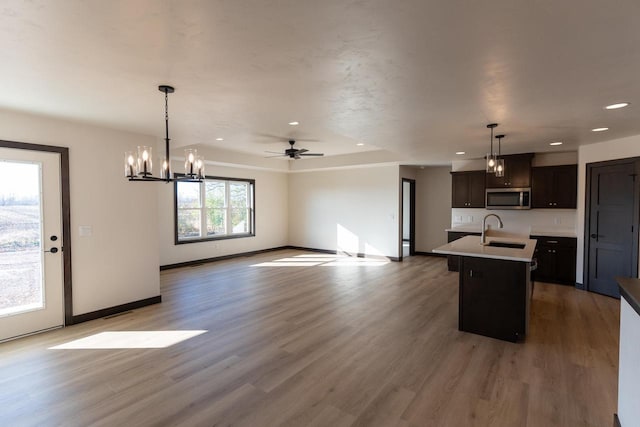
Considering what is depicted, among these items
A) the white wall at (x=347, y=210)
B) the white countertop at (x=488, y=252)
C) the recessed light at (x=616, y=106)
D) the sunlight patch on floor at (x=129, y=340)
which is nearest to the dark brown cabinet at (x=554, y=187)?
the white countertop at (x=488, y=252)

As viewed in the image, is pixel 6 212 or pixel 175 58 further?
pixel 6 212

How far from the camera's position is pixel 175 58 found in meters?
2.22

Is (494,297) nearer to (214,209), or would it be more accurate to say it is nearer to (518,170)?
(518,170)

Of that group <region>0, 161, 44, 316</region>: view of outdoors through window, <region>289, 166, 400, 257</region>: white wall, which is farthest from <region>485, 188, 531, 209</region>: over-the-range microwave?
<region>0, 161, 44, 316</region>: view of outdoors through window

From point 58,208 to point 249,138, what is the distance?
10.1 feet

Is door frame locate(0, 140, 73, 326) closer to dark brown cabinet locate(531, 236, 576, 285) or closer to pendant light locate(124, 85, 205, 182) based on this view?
pendant light locate(124, 85, 205, 182)

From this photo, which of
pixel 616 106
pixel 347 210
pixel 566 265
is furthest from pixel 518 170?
pixel 347 210

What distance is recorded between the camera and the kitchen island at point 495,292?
346 centimetres

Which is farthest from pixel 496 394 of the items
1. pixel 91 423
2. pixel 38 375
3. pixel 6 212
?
pixel 6 212

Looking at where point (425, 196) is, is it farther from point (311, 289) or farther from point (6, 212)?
point (6, 212)

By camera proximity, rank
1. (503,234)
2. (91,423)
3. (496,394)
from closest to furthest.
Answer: (91,423), (496,394), (503,234)

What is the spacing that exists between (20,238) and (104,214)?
2.91 ft

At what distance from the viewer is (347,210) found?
892 cm

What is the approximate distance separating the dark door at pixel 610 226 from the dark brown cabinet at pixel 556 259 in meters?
0.30
